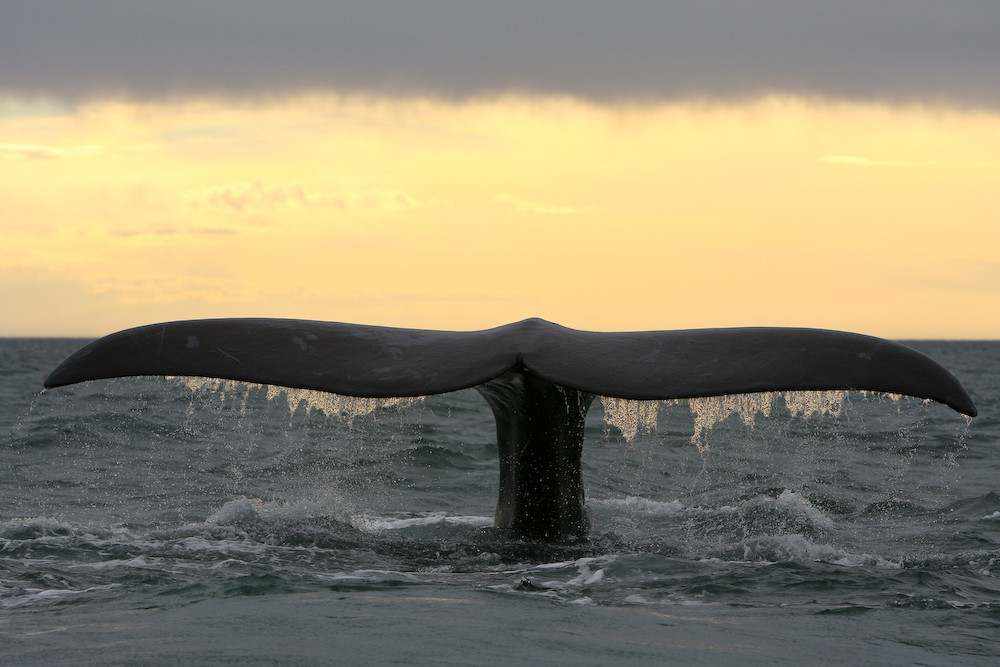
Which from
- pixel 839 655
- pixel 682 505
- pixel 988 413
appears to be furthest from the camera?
pixel 988 413

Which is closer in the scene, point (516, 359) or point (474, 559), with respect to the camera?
point (516, 359)

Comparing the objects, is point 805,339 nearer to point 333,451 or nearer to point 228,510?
point 228,510

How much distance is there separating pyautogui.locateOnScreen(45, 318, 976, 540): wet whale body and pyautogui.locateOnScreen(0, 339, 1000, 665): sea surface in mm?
199

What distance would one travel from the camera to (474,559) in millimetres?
6633

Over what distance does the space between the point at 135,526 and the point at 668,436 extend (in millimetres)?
10478

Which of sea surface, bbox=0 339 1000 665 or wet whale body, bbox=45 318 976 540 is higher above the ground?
wet whale body, bbox=45 318 976 540

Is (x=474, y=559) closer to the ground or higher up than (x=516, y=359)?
closer to the ground

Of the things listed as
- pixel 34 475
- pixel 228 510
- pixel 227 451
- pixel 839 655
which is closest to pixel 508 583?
pixel 839 655

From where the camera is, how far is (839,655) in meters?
4.84

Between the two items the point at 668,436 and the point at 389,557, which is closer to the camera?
the point at 389,557

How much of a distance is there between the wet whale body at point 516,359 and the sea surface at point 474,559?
0.20 meters

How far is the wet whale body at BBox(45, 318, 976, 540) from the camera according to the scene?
4.95m

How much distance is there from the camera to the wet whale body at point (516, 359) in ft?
16.2

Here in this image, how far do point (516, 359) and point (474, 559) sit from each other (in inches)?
74.0
